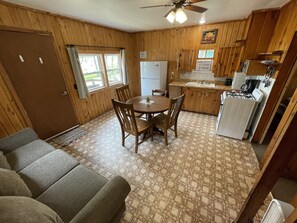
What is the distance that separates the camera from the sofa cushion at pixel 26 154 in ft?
4.62

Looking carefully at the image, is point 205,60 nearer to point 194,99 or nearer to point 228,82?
point 228,82

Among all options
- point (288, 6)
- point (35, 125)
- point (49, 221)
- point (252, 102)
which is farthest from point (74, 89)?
point (288, 6)

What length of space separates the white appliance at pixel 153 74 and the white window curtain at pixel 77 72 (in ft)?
6.35

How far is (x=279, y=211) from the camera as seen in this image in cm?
84

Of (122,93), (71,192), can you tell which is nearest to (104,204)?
(71,192)

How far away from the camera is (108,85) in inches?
156

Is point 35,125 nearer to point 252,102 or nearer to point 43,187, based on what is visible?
point 43,187

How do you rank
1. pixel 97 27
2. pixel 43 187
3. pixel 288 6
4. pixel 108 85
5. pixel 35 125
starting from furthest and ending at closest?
pixel 108 85, pixel 97 27, pixel 35 125, pixel 288 6, pixel 43 187

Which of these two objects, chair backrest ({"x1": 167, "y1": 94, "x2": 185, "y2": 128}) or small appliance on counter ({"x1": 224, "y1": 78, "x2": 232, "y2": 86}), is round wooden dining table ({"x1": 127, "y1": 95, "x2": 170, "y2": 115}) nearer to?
A: chair backrest ({"x1": 167, "y1": 94, "x2": 185, "y2": 128})

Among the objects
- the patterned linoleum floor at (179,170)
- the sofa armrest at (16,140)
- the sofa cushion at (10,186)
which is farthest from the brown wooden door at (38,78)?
the sofa cushion at (10,186)

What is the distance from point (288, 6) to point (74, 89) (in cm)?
428

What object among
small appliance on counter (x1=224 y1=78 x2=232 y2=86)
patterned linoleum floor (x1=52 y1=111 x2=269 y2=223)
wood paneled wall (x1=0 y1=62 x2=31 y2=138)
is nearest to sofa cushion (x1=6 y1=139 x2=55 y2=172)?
patterned linoleum floor (x1=52 y1=111 x2=269 y2=223)

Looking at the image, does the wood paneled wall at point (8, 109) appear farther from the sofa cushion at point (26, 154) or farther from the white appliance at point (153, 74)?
the white appliance at point (153, 74)

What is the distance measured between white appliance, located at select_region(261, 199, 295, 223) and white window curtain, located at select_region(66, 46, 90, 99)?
3.51 metres
